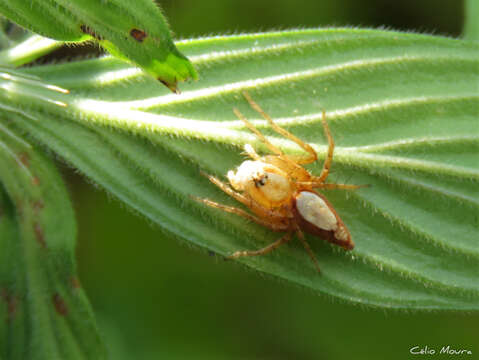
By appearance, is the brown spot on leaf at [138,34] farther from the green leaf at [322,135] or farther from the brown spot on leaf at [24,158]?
the brown spot on leaf at [24,158]

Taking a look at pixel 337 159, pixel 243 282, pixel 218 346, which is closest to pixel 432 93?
pixel 337 159

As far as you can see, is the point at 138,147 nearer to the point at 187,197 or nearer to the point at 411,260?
the point at 187,197

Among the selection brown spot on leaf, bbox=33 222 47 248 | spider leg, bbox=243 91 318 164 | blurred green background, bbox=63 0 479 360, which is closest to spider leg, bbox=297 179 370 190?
spider leg, bbox=243 91 318 164

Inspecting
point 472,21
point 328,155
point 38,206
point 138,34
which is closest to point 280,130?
point 328,155

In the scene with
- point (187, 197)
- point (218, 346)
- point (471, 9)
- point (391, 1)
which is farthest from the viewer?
point (391, 1)

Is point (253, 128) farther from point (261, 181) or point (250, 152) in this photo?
point (261, 181)
